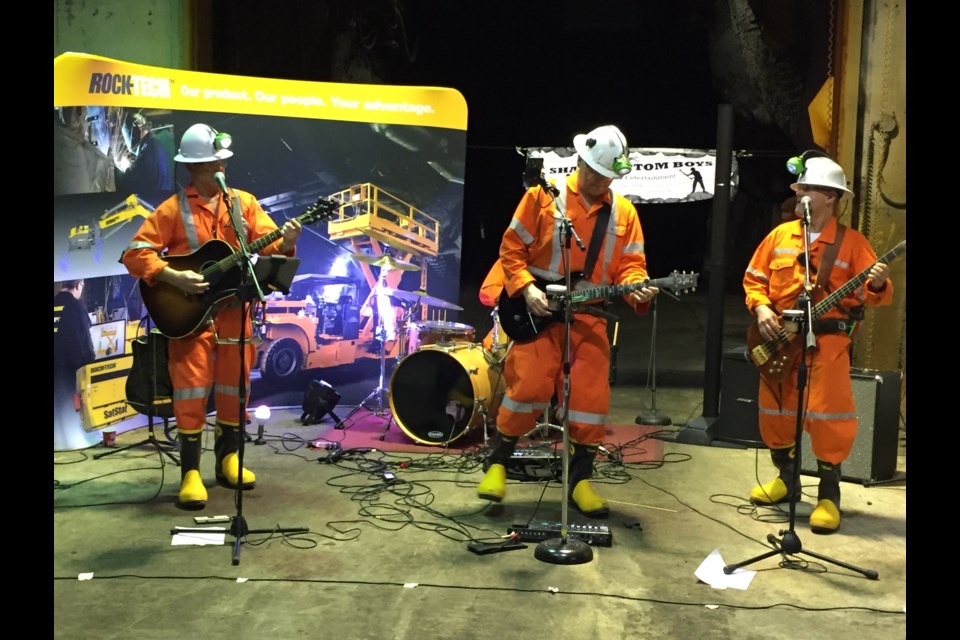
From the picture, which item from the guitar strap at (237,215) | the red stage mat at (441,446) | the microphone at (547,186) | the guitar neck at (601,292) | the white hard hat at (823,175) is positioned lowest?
the red stage mat at (441,446)

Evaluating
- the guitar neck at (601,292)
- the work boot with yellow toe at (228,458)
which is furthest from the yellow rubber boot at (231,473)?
the guitar neck at (601,292)

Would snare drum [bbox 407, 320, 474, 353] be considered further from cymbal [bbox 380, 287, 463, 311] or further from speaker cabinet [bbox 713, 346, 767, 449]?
speaker cabinet [bbox 713, 346, 767, 449]

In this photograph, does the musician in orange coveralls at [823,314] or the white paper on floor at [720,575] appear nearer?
the white paper on floor at [720,575]

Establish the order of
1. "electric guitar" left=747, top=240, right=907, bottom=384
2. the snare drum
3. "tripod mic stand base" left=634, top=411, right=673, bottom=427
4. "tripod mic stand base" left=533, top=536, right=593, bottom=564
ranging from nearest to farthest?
"tripod mic stand base" left=533, top=536, right=593, bottom=564 < "electric guitar" left=747, top=240, right=907, bottom=384 < the snare drum < "tripod mic stand base" left=634, top=411, right=673, bottom=427

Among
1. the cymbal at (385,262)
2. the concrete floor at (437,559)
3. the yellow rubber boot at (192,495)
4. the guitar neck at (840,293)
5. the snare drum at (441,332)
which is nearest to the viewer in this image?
the concrete floor at (437,559)

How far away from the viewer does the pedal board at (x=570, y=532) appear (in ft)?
15.2

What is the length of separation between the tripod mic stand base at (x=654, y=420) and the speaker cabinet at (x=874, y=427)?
2059 millimetres

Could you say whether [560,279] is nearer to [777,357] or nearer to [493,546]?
[777,357]

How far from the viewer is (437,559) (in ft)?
14.3

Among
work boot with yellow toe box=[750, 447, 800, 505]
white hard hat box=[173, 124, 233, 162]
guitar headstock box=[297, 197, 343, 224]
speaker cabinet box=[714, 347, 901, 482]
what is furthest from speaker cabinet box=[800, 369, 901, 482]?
white hard hat box=[173, 124, 233, 162]

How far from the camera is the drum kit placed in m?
6.76

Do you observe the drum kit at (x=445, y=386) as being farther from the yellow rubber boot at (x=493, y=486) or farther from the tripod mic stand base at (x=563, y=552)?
the tripod mic stand base at (x=563, y=552)

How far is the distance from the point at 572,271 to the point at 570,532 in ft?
4.82

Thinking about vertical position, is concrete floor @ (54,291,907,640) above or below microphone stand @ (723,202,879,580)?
below
